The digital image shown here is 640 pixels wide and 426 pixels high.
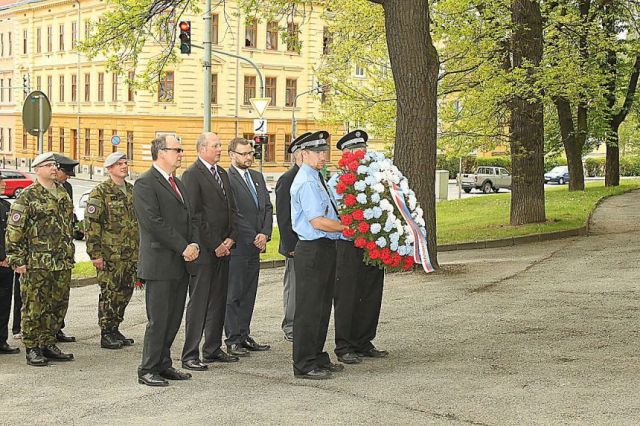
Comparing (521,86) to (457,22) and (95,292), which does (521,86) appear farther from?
(95,292)

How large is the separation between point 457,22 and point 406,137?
10202mm

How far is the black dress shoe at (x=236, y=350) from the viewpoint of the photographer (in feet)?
33.5

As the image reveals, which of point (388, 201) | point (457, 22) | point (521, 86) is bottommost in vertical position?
point (388, 201)

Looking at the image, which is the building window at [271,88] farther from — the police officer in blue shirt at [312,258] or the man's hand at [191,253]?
the man's hand at [191,253]

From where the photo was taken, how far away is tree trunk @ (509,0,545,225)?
77.2ft

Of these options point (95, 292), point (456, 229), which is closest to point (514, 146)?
point (456, 229)

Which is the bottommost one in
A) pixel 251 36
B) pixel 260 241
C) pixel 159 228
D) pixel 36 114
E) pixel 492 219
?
pixel 492 219

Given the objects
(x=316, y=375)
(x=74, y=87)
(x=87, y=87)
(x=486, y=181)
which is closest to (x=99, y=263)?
(x=316, y=375)

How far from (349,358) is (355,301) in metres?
0.57

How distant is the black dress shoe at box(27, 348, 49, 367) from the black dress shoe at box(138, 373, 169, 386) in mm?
1467

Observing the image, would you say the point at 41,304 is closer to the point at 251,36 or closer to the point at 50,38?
the point at 251,36

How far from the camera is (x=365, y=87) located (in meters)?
33.4

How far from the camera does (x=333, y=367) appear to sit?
9.40m

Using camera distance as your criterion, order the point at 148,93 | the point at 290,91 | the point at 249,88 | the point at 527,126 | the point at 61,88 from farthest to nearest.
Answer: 1. the point at 61,88
2. the point at 290,91
3. the point at 249,88
4. the point at 148,93
5. the point at 527,126
